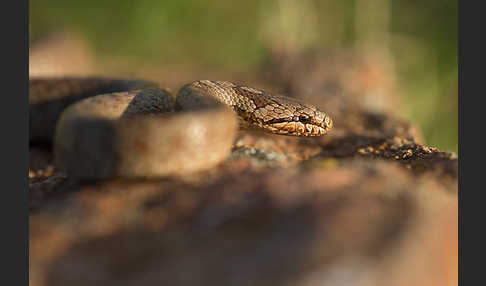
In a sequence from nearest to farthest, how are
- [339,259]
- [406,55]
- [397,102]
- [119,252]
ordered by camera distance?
[339,259]
[119,252]
[397,102]
[406,55]

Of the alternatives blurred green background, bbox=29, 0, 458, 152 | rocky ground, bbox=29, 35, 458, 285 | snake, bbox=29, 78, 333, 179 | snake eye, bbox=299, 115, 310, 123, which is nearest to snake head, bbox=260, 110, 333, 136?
snake eye, bbox=299, 115, 310, 123

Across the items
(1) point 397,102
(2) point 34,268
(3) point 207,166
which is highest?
(1) point 397,102

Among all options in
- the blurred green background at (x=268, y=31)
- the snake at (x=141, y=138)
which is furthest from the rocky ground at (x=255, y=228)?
the blurred green background at (x=268, y=31)

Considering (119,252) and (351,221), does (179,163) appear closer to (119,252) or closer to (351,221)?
(119,252)

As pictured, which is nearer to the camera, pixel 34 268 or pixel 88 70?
pixel 34 268

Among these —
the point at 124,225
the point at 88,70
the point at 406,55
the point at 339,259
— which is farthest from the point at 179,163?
the point at 406,55

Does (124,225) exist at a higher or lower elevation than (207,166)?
lower

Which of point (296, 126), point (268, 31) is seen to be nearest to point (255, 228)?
point (296, 126)

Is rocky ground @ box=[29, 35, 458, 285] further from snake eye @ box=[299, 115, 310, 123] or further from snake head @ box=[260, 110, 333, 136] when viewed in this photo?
snake eye @ box=[299, 115, 310, 123]
